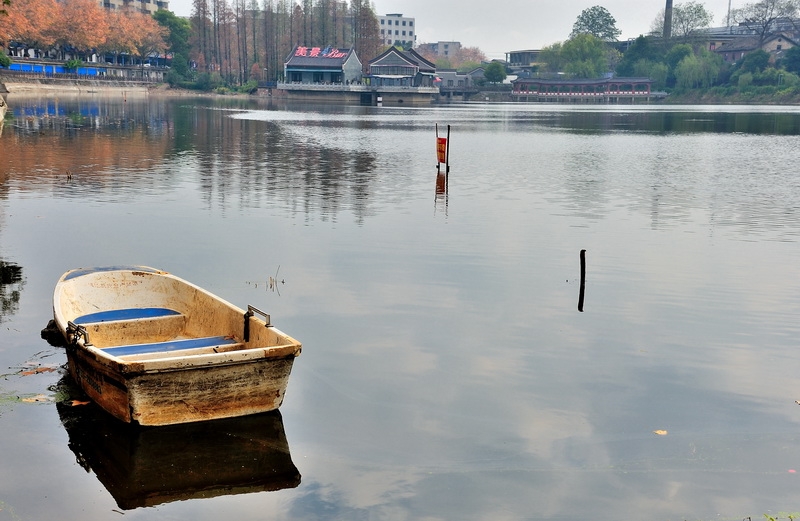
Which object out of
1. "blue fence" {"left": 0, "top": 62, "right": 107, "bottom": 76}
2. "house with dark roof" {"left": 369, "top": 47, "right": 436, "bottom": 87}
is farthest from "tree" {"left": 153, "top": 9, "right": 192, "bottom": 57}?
"house with dark roof" {"left": 369, "top": 47, "right": 436, "bottom": 87}

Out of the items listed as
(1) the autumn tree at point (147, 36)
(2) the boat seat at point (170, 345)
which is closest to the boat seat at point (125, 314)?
(2) the boat seat at point (170, 345)

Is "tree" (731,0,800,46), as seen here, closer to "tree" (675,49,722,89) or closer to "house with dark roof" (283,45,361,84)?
"tree" (675,49,722,89)

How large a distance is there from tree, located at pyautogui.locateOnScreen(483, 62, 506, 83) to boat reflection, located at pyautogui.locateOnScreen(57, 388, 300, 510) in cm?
15969

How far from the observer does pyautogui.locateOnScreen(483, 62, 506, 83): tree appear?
16412 cm

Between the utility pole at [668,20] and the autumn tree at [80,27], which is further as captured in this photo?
the utility pole at [668,20]

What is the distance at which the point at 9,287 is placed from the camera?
46.2 feet

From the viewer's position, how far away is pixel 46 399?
9.53 m

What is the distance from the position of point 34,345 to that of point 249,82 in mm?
136424

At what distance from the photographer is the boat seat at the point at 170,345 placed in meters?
9.56

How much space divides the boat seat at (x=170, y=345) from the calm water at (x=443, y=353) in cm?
72

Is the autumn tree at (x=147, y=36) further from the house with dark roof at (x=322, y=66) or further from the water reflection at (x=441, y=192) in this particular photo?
the water reflection at (x=441, y=192)

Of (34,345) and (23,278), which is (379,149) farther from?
(34,345)

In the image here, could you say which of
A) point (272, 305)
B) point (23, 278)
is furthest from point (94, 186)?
point (272, 305)

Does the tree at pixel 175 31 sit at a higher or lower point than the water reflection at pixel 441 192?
higher
